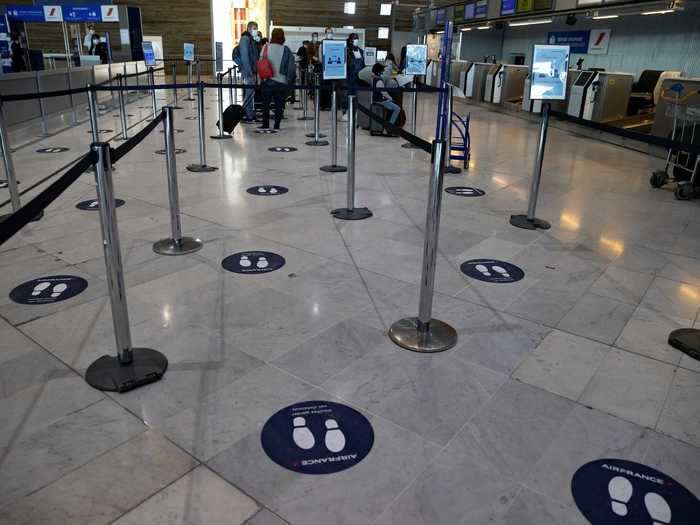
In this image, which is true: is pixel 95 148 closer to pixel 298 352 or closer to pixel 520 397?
pixel 298 352

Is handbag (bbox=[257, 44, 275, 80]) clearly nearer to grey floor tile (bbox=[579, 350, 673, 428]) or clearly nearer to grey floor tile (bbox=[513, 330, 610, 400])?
grey floor tile (bbox=[513, 330, 610, 400])

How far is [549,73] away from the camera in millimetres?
5980

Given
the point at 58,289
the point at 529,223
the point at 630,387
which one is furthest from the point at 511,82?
the point at 58,289

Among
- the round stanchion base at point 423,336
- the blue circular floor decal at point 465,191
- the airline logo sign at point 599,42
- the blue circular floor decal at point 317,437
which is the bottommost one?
the blue circular floor decal at point 317,437

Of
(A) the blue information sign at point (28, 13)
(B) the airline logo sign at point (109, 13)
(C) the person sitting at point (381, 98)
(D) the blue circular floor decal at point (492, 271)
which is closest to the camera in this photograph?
(D) the blue circular floor decal at point (492, 271)

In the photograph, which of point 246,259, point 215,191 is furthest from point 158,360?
point 215,191

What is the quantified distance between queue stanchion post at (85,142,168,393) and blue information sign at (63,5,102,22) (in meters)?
18.7

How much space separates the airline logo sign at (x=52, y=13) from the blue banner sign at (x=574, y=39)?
15.3 metres

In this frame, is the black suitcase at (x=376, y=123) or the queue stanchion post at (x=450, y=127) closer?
the queue stanchion post at (x=450, y=127)

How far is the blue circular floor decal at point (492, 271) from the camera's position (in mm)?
3936

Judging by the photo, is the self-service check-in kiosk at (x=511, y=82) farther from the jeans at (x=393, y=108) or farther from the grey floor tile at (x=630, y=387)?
the grey floor tile at (x=630, y=387)

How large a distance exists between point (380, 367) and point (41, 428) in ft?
4.94

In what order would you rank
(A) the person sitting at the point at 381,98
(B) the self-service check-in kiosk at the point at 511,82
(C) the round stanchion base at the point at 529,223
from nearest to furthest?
(C) the round stanchion base at the point at 529,223 → (A) the person sitting at the point at 381,98 → (B) the self-service check-in kiosk at the point at 511,82

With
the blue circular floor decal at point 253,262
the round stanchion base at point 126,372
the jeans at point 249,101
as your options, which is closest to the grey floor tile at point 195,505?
the round stanchion base at point 126,372
